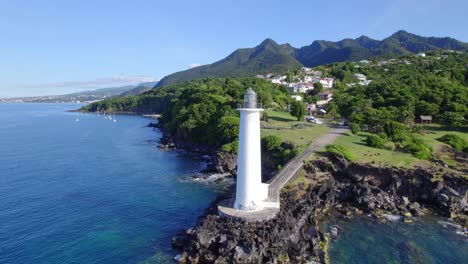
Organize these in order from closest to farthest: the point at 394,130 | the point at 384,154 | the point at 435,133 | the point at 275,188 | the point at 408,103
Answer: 1. the point at 275,188
2. the point at 384,154
3. the point at 394,130
4. the point at 435,133
5. the point at 408,103

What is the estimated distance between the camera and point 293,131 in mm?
43844

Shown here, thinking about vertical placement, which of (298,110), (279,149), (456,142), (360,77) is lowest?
(279,149)

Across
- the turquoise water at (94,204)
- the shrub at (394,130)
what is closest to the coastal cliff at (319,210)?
the turquoise water at (94,204)

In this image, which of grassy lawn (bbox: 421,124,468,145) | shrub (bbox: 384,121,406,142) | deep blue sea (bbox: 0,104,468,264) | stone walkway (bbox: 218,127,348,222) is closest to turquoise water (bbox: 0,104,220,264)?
deep blue sea (bbox: 0,104,468,264)

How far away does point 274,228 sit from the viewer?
19.5m

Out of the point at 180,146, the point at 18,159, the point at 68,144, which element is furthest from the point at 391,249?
the point at 68,144

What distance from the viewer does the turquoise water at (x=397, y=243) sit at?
773 inches

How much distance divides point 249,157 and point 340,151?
1549 cm

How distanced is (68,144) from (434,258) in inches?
2361

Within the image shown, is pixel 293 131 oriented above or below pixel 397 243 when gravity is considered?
above

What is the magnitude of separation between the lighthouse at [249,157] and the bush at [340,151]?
13.3 metres

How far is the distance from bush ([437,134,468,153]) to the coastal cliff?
8.96m

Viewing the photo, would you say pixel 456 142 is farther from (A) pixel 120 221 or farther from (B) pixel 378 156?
(A) pixel 120 221

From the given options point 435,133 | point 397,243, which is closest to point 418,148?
point 435,133
